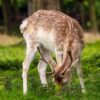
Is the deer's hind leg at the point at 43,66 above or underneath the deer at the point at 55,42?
underneath

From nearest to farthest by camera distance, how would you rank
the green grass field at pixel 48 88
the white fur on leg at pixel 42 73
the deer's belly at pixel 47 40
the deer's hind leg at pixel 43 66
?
1. the green grass field at pixel 48 88
2. the deer's belly at pixel 47 40
3. the deer's hind leg at pixel 43 66
4. the white fur on leg at pixel 42 73

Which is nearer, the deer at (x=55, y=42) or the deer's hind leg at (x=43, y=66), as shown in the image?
the deer at (x=55, y=42)

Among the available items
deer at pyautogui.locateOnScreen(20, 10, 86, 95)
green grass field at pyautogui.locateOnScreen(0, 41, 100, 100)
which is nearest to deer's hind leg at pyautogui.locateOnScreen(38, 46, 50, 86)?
deer at pyautogui.locateOnScreen(20, 10, 86, 95)

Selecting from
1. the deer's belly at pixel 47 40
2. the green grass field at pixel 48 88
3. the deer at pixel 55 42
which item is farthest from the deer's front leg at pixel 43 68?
the deer's belly at pixel 47 40

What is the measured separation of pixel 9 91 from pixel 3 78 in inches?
81.1

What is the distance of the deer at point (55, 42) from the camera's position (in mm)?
10773

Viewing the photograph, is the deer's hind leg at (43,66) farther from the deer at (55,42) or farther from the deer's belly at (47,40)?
the deer's belly at (47,40)

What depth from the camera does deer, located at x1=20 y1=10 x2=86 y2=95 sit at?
10.8 metres

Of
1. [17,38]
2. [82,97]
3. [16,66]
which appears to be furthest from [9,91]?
[17,38]

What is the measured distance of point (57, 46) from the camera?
36.7 feet

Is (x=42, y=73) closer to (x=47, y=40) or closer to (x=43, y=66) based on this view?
(x=43, y=66)

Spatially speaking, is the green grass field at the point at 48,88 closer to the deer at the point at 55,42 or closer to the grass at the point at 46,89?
the grass at the point at 46,89

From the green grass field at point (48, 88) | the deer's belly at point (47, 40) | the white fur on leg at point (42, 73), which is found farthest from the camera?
the white fur on leg at point (42, 73)

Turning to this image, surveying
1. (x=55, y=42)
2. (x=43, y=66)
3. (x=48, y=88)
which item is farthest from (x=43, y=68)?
(x=55, y=42)
